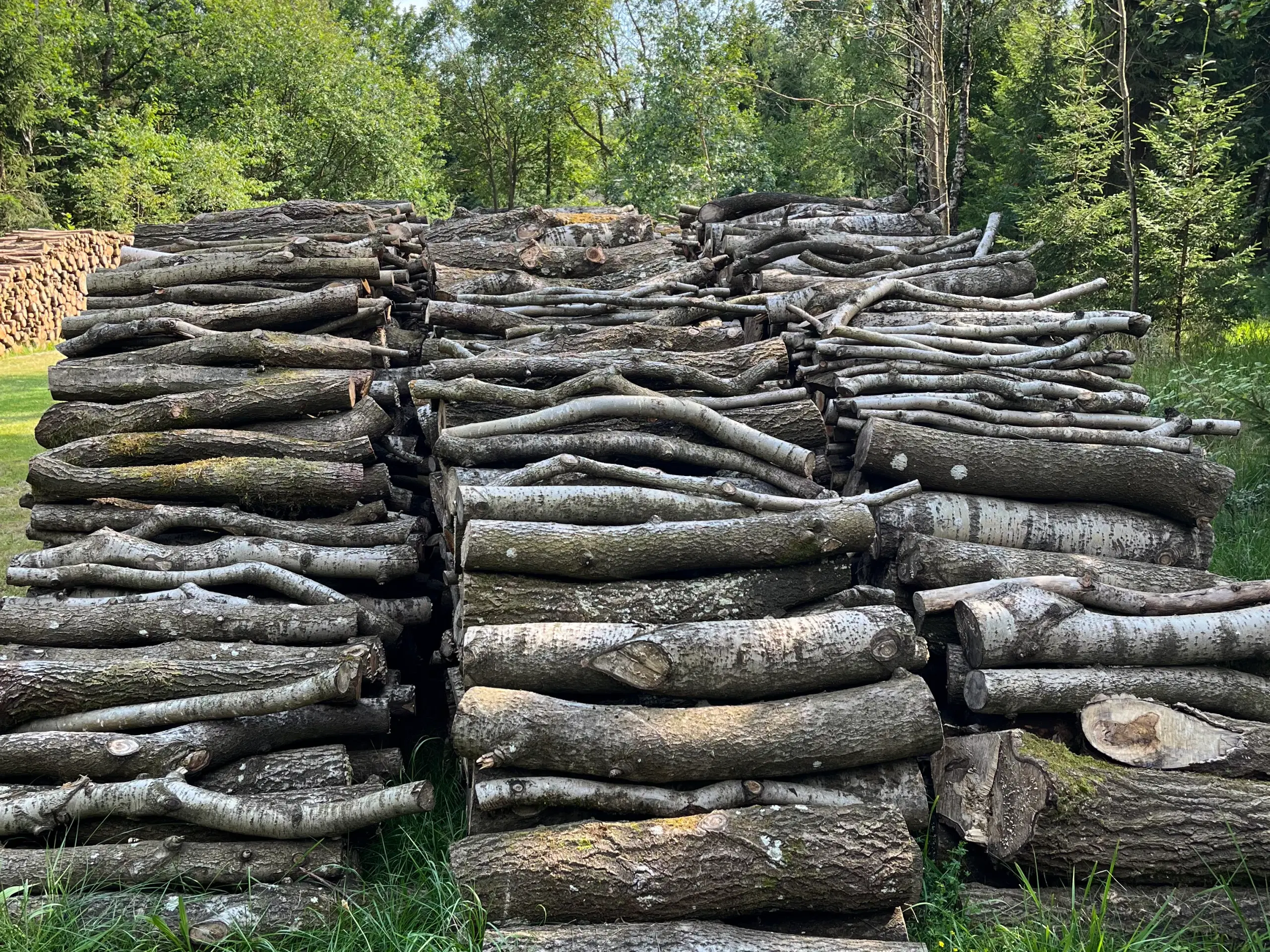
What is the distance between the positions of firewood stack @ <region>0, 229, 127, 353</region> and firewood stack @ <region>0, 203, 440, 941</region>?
1349 cm

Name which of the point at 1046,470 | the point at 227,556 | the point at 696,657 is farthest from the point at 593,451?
the point at 1046,470

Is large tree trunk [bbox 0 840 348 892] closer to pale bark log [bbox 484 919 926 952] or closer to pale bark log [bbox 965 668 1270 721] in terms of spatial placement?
pale bark log [bbox 484 919 926 952]

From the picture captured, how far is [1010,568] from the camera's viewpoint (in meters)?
4.77

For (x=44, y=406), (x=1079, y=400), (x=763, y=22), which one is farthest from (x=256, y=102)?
(x=1079, y=400)

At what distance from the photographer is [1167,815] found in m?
3.63

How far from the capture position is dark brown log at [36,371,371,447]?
605cm

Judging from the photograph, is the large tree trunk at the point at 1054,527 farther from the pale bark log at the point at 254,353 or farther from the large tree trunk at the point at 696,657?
the pale bark log at the point at 254,353

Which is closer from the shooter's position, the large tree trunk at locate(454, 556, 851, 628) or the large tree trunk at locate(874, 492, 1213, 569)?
the large tree trunk at locate(454, 556, 851, 628)

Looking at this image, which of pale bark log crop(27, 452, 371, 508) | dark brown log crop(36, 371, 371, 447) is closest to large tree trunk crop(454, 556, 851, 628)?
pale bark log crop(27, 452, 371, 508)

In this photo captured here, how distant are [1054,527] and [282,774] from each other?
4092mm

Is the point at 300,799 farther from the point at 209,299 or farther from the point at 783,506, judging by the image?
the point at 209,299

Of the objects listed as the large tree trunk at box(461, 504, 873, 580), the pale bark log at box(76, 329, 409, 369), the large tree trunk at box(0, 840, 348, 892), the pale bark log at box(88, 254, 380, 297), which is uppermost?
the pale bark log at box(88, 254, 380, 297)

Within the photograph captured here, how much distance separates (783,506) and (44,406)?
13.5 m

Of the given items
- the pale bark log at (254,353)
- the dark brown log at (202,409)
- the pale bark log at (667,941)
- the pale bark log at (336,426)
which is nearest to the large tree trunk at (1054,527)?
the pale bark log at (667,941)
